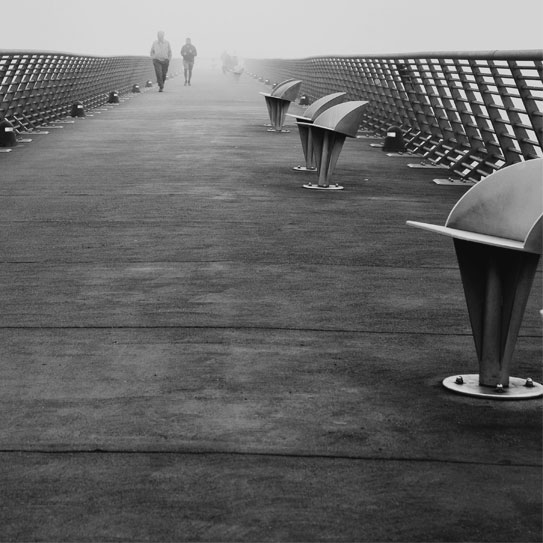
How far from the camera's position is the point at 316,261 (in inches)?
327

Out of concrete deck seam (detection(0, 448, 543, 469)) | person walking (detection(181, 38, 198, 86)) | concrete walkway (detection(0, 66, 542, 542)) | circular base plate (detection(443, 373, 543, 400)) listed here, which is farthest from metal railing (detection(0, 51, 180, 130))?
concrete deck seam (detection(0, 448, 543, 469))

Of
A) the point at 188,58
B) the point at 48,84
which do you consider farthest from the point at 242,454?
the point at 188,58

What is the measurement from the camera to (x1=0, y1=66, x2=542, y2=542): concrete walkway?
3.72m

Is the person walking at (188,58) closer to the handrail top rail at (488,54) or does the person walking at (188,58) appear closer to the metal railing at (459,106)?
the metal railing at (459,106)

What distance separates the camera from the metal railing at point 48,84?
20078 mm

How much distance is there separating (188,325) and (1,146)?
12.0m

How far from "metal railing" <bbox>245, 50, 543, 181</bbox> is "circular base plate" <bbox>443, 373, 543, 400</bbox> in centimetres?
Result: 665

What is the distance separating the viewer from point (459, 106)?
597 inches

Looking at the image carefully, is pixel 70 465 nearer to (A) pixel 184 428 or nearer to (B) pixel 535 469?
(A) pixel 184 428

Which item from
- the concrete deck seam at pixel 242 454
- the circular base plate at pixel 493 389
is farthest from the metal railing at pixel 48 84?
the concrete deck seam at pixel 242 454

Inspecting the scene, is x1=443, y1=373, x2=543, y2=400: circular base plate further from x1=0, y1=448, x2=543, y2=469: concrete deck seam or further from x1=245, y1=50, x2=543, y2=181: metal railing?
x1=245, y1=50, x2=543, y2=181: metal railing

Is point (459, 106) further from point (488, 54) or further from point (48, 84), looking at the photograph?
point (48, 84)

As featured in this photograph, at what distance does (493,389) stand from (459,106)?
34.5 feet

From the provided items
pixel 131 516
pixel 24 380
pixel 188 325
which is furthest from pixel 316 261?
pixel 131 516
